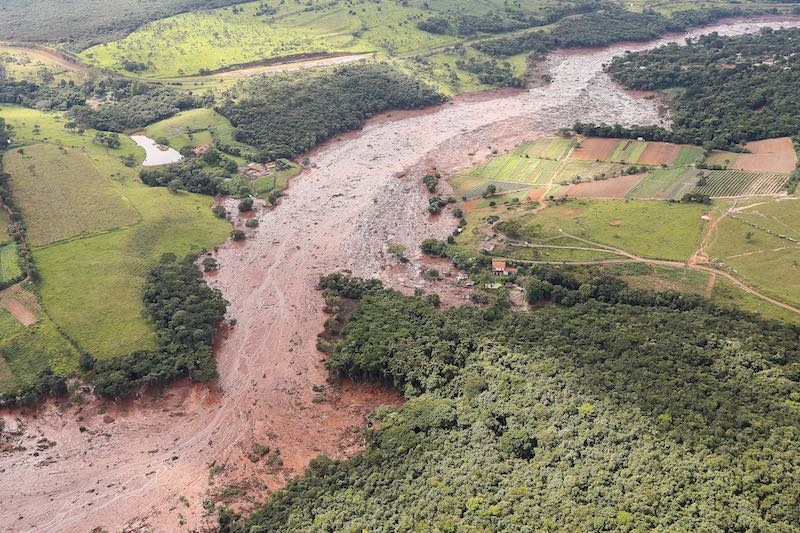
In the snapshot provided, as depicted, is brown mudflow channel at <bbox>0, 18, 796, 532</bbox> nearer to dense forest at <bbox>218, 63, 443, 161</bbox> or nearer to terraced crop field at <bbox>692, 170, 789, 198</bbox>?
dense forest at <bbox>218, 63, 443, 161</bbox>

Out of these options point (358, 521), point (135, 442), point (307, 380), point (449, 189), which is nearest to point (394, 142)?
point (449, 189)

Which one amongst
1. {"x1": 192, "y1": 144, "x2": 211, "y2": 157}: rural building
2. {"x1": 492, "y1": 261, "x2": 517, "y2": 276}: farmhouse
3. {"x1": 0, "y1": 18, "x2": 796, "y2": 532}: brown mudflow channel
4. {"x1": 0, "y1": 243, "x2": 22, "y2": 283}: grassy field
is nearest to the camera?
{"x1": 0, "y1": 18, "x2": 796, "y2": 532}: brown mudflow channel

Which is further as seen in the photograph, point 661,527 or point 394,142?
point 394,142

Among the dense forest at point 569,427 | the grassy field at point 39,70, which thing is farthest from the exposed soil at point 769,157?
the grassy field at point 39,70

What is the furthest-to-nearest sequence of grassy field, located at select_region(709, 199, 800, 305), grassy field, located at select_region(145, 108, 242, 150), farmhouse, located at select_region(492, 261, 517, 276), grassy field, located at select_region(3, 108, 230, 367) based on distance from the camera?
grassy field, located at select_region(145, 108, 242, 150)
farmhouse, located at select_region(492, 261, 517, 276)
grassy field, located at select_region(3, 108, 230, 367)
grassy field, located at select_region(709, 199, 800, 305)

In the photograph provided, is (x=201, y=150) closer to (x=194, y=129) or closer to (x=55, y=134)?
(x=194, y=129)

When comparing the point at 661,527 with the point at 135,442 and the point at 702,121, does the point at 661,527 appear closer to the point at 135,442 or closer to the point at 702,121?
the point at 135,442

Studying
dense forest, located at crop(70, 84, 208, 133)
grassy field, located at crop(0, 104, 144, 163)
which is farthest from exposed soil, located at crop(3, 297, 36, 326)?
dense forest, located at crop(70, 84, 208, 133)
